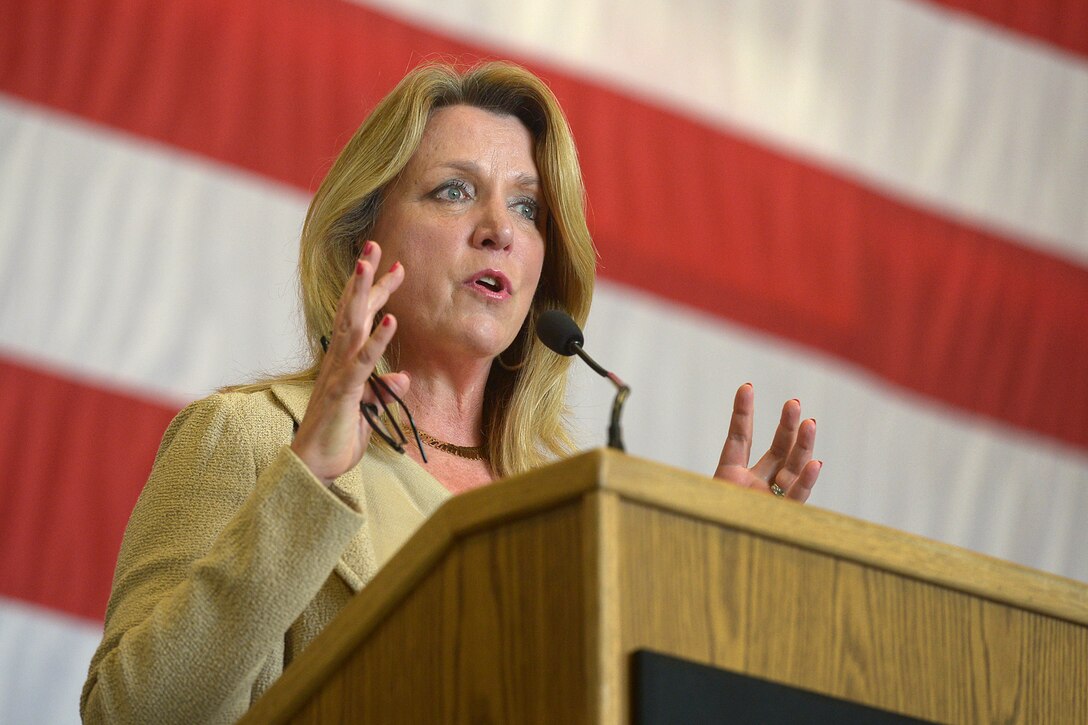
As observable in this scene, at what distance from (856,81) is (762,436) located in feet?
2.78

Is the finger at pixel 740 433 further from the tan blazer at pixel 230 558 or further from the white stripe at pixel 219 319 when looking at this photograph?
the white stripe at pixel 219 319

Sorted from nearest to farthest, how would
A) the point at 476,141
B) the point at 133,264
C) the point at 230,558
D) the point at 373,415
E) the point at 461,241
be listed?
the point at 230,558, the point at 373,415, the point at 461,241, the point at 476,141, the point at 133,264

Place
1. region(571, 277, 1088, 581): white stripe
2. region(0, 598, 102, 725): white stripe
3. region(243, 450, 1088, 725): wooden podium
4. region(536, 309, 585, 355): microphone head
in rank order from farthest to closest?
region(571, 277, 1088, 581): white stripe → region(0, 598, 102, 725): white stripe → region(536, 309, 585, 355): microphone head → region(243, 450, 1088, 725): wooden podium

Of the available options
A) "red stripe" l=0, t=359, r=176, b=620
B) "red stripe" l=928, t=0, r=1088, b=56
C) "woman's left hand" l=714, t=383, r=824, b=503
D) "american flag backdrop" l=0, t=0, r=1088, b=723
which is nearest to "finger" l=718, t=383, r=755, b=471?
"woman's left hand" l=714, t=383, r=824, b=503

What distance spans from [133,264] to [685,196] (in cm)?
115

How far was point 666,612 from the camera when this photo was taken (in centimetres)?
90

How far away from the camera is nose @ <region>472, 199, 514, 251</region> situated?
1851mm

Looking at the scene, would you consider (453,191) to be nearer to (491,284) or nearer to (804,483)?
(491,284)

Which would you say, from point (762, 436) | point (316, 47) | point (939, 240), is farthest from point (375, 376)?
point (939, 240)

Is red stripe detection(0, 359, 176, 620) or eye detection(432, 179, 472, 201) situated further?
red stripe detection(0, 359, 176, 620)

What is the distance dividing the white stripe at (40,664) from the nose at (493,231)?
3.23 feet

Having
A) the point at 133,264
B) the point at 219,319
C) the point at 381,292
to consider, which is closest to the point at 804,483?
the point at 381,292

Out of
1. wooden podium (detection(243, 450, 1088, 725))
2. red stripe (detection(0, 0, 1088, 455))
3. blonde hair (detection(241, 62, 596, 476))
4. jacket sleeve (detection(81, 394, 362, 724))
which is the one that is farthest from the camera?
red stripe (detection(0, 0, 1088, 455))

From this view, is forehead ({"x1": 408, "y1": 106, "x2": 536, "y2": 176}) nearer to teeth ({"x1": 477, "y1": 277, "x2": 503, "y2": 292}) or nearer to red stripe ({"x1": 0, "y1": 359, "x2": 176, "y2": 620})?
teeth ({"x1": 477, "y1": 277, "x2": 503, "y2": 292})
